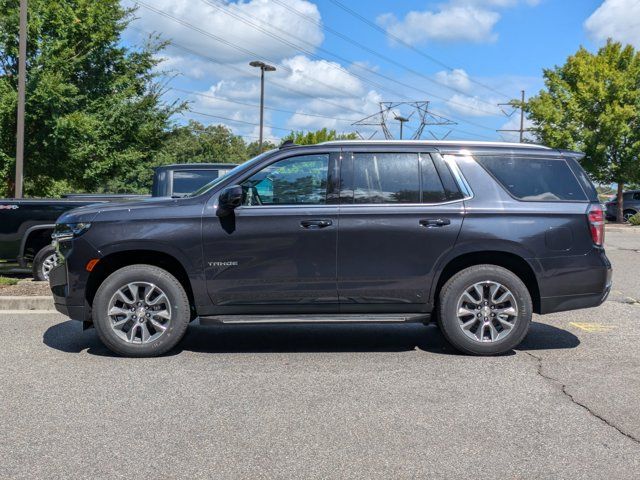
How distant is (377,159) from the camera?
21.0 feet

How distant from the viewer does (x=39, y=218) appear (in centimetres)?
1038

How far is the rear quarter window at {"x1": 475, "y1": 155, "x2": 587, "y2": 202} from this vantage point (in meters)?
6.44

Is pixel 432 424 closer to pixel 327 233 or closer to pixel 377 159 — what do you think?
pixel 327 233

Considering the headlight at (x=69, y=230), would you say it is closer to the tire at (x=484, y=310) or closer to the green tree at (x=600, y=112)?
the tire at (x=484, y=310)

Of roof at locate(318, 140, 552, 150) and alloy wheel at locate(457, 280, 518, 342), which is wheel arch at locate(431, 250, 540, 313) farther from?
roof at locate(318, 140, 552, 150)

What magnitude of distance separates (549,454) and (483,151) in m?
3.26

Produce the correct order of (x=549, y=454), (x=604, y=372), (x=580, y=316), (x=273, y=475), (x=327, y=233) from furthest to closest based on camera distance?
(x=580, y=316), (x=327, y=233), (x=604, y=372), (x=549, y=454), (x=273, y=475)

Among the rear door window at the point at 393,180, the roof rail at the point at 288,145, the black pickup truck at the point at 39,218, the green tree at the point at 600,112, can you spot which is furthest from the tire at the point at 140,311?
the green tree at the point at 600,112

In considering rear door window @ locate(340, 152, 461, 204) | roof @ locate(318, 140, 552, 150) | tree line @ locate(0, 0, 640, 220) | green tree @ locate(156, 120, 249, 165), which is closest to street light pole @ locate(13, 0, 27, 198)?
tree line @ locate(0, 0, 640, 220)

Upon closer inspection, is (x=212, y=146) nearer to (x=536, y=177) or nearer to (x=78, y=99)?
(x=78, y=99)

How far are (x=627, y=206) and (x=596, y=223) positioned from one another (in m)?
31.7

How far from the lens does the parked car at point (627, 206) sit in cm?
3506

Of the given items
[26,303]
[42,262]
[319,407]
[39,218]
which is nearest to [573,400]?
[319,407]

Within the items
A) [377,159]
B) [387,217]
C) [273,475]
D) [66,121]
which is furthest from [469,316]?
[66,121]
